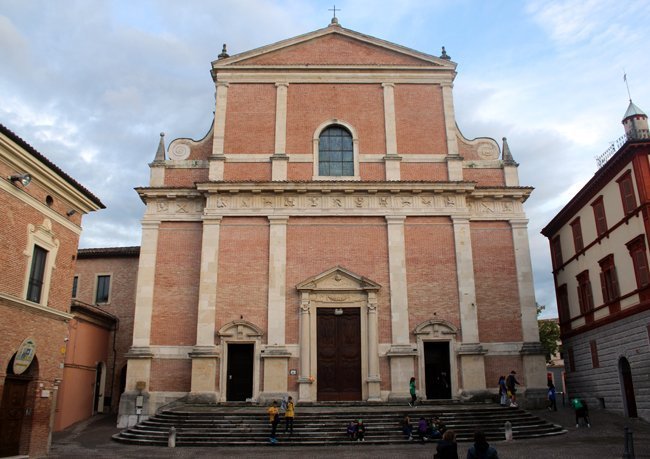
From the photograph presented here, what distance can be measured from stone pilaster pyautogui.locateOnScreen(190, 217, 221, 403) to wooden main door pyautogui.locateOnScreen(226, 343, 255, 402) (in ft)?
2.31

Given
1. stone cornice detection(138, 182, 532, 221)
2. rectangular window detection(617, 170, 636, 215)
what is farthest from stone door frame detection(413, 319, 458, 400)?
rectangular window detection(617, 170, 636, 215)

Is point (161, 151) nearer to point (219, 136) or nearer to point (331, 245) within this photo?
point (219, 136)

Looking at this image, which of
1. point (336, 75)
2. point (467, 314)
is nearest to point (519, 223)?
point (467, 314)

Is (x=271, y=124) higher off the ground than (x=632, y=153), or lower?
higher

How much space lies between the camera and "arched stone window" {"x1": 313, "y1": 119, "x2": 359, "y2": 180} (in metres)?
27.7

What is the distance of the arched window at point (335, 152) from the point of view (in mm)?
27906

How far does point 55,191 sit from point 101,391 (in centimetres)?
1485

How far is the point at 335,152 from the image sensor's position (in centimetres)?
2825

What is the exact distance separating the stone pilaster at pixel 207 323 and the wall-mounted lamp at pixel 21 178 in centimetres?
1011

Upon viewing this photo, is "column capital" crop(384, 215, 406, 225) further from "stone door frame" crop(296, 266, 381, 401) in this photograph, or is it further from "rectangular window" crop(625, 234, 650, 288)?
"rectangular window" crop(625, 234, 650, 288)

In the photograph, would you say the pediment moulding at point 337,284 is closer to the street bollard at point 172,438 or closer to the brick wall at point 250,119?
the brick wall at point 250,119

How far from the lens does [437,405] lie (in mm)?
23031

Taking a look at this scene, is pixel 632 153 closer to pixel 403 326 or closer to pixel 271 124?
pixel 403 326

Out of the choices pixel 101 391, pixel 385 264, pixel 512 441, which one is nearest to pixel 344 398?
pixel 385 264
